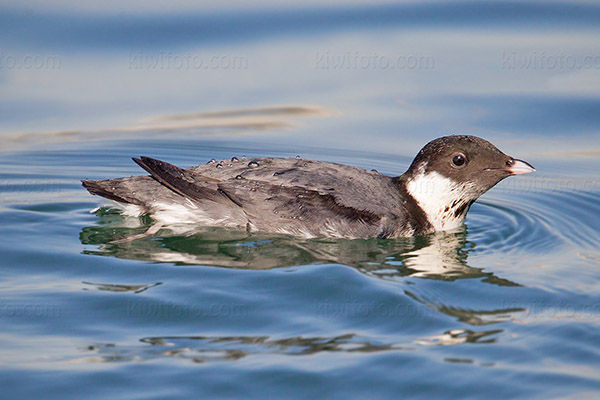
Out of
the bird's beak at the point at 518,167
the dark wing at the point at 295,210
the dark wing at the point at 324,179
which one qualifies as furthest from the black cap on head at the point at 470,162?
the dark wing at the point at 295,210

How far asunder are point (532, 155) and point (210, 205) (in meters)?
5.38

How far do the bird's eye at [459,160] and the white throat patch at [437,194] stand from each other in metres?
0.19

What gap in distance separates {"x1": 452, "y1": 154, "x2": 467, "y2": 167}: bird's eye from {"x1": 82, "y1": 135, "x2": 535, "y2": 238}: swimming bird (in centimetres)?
1

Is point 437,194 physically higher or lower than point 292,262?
higher

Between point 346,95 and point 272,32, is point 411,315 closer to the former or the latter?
point 346,95

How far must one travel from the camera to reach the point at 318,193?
353 inches

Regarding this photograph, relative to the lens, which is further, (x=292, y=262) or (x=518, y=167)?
(x=518, y=167)

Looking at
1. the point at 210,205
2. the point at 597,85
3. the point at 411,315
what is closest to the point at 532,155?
the point at 597,85

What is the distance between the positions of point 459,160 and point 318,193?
5.35ft

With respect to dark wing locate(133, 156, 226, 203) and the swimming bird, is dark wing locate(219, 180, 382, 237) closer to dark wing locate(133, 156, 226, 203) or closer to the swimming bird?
the swimming bird

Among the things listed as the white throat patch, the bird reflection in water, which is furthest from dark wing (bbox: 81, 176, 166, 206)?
the white throat patch

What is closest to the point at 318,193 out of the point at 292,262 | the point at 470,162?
the point at 292,262

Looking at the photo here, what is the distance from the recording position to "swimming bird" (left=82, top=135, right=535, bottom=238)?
353 inches

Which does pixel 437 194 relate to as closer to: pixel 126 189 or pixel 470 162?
pixel 470 162
